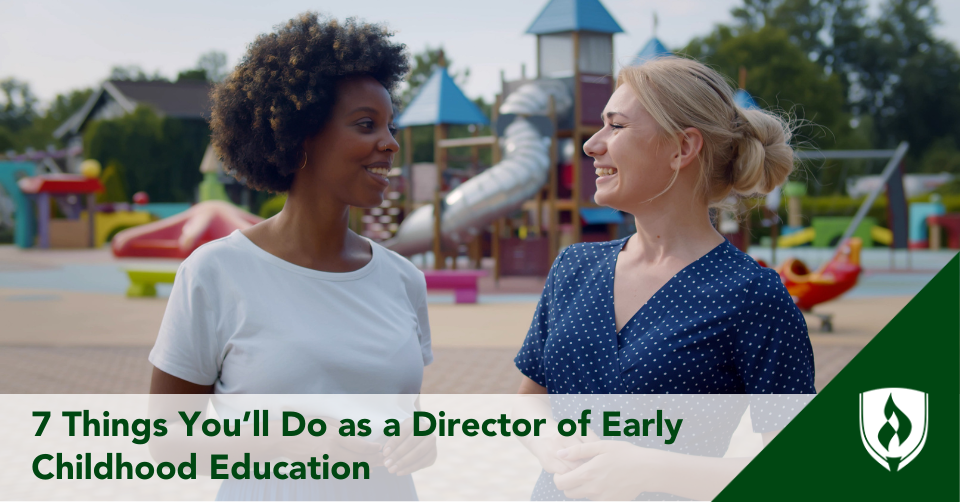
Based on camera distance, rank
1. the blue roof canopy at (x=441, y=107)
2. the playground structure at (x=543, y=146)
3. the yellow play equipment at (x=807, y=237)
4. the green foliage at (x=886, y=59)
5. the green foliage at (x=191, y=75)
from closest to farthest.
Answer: the playground structure at (x=543, y=146), the blue roof canopy at (x=441, y=107), the yellow play equipment at (x=807, y=237), the green foliage at (x=886, y=59), the green foliage at (x=191, y=75)

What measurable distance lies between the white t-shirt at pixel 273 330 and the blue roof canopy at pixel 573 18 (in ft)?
54.1

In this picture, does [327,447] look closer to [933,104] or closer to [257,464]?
[257,464]

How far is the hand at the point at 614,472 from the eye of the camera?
1.79m

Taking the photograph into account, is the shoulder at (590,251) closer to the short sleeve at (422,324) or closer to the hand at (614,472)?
the short sleeve at (422,324)

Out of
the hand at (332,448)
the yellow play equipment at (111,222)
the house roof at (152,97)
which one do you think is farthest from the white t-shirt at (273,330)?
the house roof at (152,97)

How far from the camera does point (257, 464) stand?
201cm

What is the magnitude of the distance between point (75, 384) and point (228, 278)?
20.2ft

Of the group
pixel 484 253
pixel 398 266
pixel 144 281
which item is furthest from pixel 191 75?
pixel 398 266

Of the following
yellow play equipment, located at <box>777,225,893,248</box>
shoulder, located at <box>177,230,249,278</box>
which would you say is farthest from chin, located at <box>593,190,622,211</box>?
yellow play equipment, located at <box>777,225,893,248</box>

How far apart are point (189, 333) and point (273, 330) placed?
19 cm

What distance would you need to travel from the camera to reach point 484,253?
1030 inches

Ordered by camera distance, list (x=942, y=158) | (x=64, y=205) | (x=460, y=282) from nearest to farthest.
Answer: (x=460, y=282)
(x=64, y=205)
(x=942, y=158)

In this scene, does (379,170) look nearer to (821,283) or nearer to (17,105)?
(821,283)

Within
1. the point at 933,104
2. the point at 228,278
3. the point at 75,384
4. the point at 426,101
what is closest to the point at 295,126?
the point at 228,278
